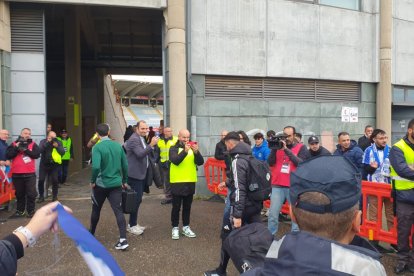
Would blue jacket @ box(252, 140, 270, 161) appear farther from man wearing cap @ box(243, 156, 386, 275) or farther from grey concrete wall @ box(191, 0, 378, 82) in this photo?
man wearing cap @ box(243, 156, 386, 275)

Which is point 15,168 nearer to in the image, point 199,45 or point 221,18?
point 199,45

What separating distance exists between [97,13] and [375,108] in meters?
11.1

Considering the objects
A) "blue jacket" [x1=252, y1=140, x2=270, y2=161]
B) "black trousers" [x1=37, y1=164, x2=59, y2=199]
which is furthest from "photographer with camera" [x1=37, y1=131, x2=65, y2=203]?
"blue jacket" [x1=252, y1=140, x2=270, y2=161]

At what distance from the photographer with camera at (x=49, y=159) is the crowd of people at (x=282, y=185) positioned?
0.08 feet

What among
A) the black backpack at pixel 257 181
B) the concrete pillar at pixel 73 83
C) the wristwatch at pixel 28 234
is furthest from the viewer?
the concrete pillar at pixel 73 83

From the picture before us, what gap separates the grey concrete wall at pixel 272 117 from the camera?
9844 mm

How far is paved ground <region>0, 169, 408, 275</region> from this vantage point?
497cm

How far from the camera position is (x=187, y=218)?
21.0 feet

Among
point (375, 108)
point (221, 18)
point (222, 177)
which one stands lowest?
point (222, 177)

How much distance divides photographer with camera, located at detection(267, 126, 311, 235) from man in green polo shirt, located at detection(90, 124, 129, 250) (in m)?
2.29

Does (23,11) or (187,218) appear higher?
(23,11)

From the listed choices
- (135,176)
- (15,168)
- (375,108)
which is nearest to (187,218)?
(135,176)

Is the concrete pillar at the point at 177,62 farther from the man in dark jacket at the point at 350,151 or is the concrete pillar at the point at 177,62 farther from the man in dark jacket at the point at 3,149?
the man in dark jacket at the point at 350,151

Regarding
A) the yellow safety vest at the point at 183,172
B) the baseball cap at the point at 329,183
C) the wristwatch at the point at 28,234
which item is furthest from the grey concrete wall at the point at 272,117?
the baseball cap at the point at 329,183
